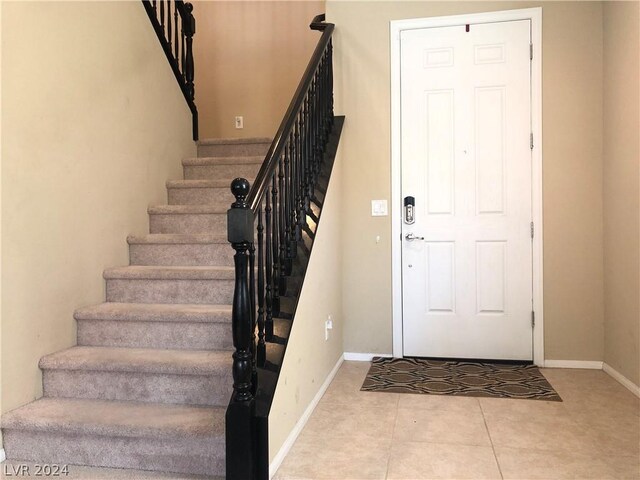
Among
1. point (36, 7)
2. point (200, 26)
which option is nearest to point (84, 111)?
point (36, 7)

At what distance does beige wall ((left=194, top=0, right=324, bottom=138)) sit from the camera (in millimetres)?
4699

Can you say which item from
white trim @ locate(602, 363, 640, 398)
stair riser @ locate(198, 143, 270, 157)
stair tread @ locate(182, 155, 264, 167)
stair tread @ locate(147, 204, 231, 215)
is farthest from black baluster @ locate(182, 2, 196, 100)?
white trim @ locate(602, 363, 640, 398)

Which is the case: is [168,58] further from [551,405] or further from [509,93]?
[551,405]

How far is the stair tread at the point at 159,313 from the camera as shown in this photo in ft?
7.72

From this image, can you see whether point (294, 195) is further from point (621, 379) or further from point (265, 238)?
point (621, 379)

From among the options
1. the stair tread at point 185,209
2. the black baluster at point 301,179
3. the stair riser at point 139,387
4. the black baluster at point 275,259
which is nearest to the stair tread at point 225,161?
the stair tread at point 185,209

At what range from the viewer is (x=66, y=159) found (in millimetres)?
2479

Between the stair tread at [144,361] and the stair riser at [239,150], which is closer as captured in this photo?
the stair tread at [144,361]

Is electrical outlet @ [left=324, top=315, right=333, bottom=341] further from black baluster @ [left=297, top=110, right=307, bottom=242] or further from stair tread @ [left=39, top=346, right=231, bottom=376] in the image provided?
stair tread @ [left=39, top=346, right=231, bottom=376]

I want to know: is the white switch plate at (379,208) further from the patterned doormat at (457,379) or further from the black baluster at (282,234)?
the black baluster at (282,234)

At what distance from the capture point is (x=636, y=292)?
9.30 ft

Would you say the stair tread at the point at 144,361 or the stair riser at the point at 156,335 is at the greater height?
the stair riser at the point at 156,335

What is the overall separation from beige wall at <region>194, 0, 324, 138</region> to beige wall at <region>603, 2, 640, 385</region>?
2.56 m

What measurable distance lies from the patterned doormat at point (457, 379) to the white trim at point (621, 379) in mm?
436
